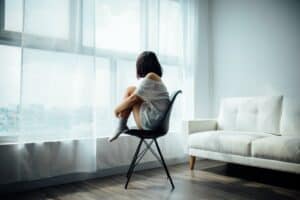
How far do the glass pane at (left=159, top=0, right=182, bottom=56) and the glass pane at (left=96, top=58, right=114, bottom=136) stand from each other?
0.82m

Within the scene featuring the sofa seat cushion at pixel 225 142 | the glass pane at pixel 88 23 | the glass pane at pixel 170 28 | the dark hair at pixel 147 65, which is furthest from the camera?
the glass pane at pixel 170 28

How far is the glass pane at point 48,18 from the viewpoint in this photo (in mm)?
2123

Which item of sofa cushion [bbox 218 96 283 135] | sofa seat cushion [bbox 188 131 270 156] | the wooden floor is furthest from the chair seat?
sofa cushion [bbox 218 96 283 135]

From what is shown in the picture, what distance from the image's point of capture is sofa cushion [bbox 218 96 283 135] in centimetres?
260

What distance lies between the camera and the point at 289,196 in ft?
6.18

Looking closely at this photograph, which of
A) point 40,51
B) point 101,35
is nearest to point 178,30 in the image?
point 101,35

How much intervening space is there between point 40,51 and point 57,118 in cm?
63

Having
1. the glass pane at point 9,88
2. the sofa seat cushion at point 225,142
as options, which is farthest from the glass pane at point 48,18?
the sofa seat cushion at point 225,142

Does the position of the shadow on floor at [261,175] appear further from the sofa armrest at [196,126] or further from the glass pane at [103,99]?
the glass pane at [103,99]

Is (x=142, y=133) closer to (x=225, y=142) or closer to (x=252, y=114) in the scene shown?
(x=225, y=142)

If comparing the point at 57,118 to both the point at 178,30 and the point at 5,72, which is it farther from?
the point at 178,30

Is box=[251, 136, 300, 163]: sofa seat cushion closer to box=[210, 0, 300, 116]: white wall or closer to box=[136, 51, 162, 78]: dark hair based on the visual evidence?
box=[210, 0, 300, 116]: white wall

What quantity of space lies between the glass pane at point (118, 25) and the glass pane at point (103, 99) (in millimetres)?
230

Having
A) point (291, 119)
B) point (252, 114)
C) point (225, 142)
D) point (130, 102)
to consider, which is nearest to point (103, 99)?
point (130, 102)
